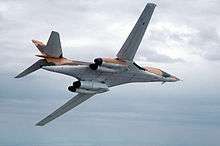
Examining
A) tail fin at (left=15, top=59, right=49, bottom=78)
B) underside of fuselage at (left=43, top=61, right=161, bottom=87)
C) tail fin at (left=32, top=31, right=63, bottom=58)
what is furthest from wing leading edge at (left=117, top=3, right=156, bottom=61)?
tail fin at (left=15, top=59, right=49, bottom=78)

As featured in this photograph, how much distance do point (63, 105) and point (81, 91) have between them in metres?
12.6

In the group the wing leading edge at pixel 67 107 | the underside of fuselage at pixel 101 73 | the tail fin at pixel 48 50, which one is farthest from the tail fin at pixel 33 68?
the wing leading edge at pixel 67 107

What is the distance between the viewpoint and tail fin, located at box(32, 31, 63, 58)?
2864 inches

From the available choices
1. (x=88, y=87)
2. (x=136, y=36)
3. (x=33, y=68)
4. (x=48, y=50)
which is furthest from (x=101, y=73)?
(x=33, y=68)

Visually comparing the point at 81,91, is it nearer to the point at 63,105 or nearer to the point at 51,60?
the point at 51,60

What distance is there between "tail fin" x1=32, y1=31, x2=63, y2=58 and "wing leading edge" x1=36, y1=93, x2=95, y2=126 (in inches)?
451

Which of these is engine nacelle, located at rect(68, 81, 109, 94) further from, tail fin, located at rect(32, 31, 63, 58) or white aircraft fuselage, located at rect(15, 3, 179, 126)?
tail fin, located at rect(32, 31, 63, 58)

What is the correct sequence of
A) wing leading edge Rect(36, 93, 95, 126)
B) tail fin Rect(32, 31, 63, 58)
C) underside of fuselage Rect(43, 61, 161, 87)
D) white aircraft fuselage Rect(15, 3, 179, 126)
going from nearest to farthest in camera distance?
tail fin Rect(32, 31, 63, 58), white aircraft fuselage Rect(15, 3, 179, 126), underside of fuselage Rect(43, 61, 161, 87), wing leading edge Rect(36, 93, 95, 126)

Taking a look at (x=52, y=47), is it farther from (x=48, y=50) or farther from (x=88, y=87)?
(x=88, y=87)

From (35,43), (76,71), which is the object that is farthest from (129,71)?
(35,43)

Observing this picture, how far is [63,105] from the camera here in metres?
88.8

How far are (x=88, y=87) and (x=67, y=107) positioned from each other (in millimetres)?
12807

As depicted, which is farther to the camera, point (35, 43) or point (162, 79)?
point (162, 79)

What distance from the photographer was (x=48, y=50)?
7481 centimetres
